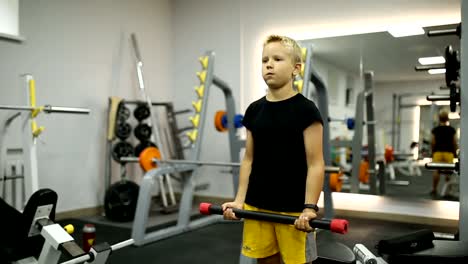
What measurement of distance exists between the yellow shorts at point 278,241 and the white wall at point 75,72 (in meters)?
2.84

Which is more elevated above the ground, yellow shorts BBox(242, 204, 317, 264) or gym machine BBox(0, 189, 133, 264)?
yellow shorts BBox(242, 204, 317, 264)

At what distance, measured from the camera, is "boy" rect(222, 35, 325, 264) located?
4.37ft

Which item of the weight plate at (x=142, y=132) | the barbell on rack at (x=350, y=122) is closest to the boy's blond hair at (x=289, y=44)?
the barbell on rack at (x=350, y=122)

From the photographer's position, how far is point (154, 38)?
4.91 meters

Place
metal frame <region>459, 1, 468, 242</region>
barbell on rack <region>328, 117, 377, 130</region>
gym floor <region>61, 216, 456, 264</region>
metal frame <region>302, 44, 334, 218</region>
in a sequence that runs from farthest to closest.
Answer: barbell on rack <region>328, 117, 377, 130</region>, metal frame <region>302, 44, 334, 218</region>, gym floor <region>61, 216, 456, 264</region>, metal frame <region>459, 1, 468, 242</region>

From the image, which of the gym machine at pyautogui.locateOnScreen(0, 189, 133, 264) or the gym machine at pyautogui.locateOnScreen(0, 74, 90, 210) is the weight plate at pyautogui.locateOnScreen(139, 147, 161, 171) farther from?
the gym machine at pyautogui.locateOnScreen(0, 189, 133, 264)

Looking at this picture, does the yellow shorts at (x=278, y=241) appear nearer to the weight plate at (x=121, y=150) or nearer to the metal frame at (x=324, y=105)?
the metal frame at (x=324, y=105)

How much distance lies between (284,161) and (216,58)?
359 centimetres

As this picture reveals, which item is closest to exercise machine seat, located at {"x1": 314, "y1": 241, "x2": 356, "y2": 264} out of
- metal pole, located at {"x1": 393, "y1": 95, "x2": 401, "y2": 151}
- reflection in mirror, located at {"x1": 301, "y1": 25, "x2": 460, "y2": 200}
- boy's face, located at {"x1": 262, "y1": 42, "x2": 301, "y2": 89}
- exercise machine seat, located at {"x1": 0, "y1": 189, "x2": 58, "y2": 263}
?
boy's face, located at {"x1": 262, "y1": 42, "x2": 301, "y2": 89}

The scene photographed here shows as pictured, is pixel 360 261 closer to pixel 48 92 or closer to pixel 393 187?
pixel 393 187

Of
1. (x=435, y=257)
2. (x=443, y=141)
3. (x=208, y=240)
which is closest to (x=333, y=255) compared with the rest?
(x=435, y=257)

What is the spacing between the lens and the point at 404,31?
3859 mm

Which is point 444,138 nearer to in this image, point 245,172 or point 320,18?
point 320,18

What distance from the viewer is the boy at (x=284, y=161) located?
1333 mm
